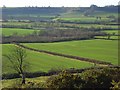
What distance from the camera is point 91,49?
5019cm

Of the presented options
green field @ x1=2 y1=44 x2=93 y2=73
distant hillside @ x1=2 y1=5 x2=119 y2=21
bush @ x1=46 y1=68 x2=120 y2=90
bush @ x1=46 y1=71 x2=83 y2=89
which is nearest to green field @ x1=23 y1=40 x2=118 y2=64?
green field @ x1=2 y1=44 x2=93 y2=73

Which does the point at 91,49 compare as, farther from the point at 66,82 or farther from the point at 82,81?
the point at 66,82

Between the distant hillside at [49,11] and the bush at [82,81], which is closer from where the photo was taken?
the bush at [82,81]

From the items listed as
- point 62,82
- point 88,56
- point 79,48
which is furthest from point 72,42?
point 62,82

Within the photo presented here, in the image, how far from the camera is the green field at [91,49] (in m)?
43.5

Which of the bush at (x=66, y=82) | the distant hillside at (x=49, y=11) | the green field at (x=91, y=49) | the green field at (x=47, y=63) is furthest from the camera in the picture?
the distant hillside at (x=49, y=11)

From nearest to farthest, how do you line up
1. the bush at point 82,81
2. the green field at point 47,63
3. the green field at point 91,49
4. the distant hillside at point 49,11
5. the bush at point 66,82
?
the bush at point 66,82
the bush at point 82,81
the green field at point 47,63
the green field at point 91,49
the distant hillside at point 49,11

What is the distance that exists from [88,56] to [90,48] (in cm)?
747

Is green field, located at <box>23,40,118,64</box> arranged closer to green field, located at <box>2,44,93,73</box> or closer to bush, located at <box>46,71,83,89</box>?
green field, located at <box>2,44,93,73</box>

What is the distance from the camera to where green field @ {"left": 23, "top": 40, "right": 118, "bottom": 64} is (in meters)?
43.5

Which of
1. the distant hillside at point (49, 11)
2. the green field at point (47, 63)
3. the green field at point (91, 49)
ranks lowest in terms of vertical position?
the green field at point (47, 63)

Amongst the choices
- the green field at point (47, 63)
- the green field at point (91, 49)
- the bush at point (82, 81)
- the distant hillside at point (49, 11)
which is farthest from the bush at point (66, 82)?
the distant hillside at point (49, 11)

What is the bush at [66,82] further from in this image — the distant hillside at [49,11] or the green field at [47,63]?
the distant hillside at [49,11]

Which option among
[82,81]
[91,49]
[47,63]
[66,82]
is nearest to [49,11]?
[91,49]
